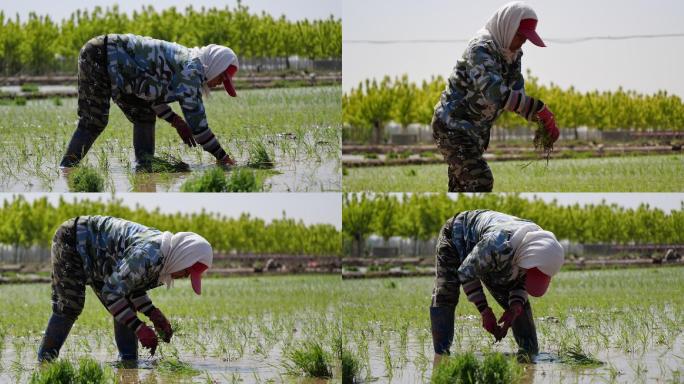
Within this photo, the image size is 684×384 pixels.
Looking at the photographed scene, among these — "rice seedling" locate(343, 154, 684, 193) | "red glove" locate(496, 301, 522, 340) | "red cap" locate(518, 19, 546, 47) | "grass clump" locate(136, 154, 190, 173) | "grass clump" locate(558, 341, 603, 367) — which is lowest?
"grass clump" locate(558, 341, 603, 367)

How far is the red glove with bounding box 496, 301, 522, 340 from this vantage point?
8.67 metres

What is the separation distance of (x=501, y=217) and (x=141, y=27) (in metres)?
6.19

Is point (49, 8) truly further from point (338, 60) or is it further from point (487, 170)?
point (487, 170)

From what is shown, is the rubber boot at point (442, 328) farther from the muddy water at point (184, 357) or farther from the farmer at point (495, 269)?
the muddy water at point (184, 357)

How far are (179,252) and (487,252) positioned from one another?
2.06 meters

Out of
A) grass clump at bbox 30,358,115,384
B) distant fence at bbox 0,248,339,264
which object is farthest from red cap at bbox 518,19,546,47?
distant fence at bbox 0,248,339,264

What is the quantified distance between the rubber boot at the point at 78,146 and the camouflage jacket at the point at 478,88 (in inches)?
98.1

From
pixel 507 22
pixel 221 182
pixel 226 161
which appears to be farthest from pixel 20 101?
pixel 507 22

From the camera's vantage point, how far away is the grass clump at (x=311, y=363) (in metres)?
9.26

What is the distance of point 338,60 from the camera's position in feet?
41.6

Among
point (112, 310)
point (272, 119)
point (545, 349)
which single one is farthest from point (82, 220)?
point (545, 349)

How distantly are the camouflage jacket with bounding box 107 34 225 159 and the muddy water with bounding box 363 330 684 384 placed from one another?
6.56ft

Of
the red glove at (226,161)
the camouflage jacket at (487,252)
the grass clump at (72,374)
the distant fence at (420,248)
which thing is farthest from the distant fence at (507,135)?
the grass clump at (72,374)

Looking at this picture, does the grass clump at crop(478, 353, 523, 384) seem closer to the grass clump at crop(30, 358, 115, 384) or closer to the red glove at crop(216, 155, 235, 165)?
the grass clump at crop(30, 358, 115, 384)
